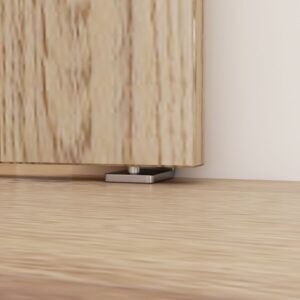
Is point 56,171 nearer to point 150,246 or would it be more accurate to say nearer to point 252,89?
point 252,89

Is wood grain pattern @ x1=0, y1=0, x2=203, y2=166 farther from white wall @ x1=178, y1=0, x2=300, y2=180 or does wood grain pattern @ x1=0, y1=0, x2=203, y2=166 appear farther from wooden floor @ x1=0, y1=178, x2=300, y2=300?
wooden floor @ x1=0, y1=178, x2=300, y2=300

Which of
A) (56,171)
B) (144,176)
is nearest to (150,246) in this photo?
(144,176)

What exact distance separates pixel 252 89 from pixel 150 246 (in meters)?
0.54

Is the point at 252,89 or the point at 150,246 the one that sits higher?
the point at 252,89

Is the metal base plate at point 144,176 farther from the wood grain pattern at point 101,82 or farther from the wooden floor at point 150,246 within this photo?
the wooden floor at point 150,246

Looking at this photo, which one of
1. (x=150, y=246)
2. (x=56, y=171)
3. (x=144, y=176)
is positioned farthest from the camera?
(x=56, y=171)

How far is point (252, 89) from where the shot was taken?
91cm

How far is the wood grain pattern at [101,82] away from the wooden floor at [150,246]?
0.16m

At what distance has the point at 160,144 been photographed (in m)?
0.87

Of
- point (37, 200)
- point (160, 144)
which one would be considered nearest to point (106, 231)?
point (37, 200)

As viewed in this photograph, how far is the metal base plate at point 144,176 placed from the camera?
88cm

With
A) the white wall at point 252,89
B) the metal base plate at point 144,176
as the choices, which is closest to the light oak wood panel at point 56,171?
the metal base plate at point 144,176

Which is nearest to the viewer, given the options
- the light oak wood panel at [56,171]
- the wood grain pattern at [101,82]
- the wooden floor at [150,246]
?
the wooden floor at [150,246]

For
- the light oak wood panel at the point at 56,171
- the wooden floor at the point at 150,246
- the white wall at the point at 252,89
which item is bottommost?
the wooden floor at the point at 150,246
